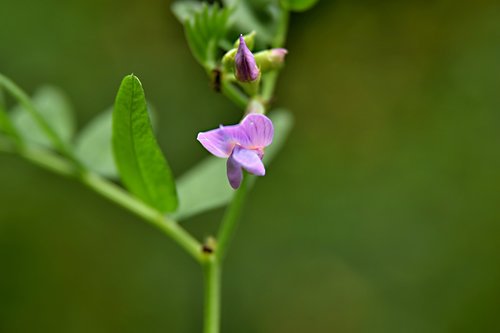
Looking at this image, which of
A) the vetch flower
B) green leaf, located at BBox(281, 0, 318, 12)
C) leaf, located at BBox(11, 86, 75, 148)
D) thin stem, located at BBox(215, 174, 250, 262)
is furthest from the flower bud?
leaf, located at BBox(11, 86, 75, 148)

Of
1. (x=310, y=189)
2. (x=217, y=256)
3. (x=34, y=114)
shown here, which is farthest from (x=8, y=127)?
(x=310, y=189)

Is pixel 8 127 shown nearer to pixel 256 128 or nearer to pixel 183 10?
pixel 183 10

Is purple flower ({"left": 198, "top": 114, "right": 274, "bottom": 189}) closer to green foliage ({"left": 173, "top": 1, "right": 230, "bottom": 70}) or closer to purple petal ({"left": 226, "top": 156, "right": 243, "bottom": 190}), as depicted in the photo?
purple petal ({"left": 226, "top": 156, "right": 243, "bottom": 190})

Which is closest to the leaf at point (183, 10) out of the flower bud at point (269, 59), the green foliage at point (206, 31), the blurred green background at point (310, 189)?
the green foliage at point (206, 31)

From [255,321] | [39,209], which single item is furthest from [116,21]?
[255,321]

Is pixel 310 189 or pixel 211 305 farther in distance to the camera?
pixel 310 189

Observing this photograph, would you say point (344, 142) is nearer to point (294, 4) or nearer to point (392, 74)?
point (392, 74)

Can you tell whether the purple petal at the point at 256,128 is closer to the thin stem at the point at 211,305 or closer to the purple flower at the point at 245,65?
the purple flower at the point at 245,65
